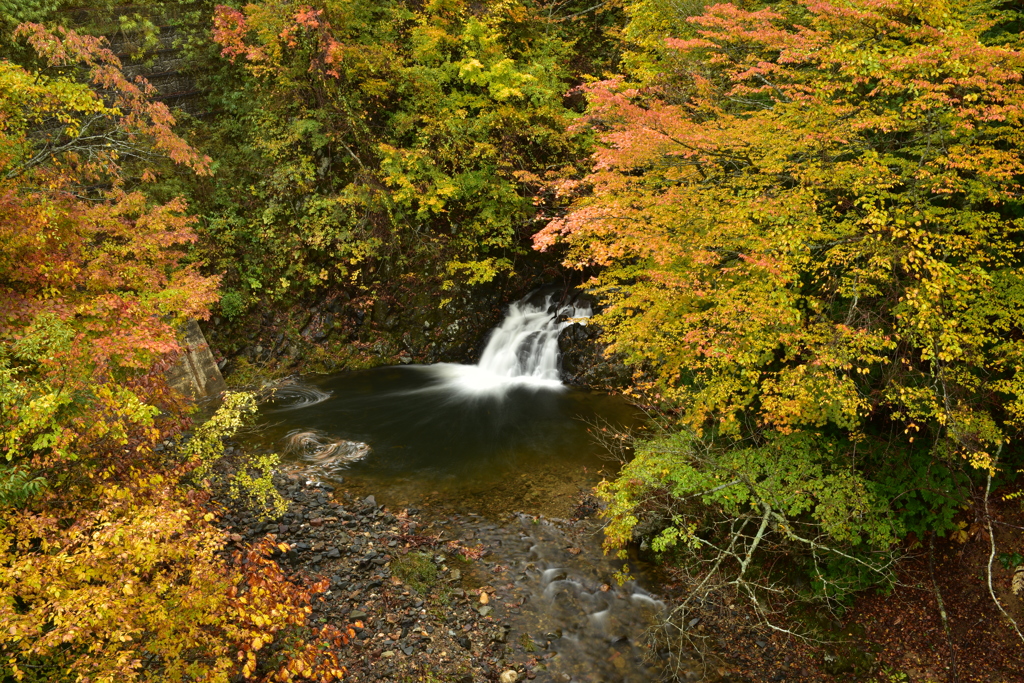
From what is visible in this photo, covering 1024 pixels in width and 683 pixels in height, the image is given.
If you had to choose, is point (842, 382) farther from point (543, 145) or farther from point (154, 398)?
point (543, 145)

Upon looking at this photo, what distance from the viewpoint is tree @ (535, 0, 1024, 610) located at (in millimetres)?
6371

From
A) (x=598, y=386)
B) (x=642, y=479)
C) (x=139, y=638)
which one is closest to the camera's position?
(x=139, y=638)

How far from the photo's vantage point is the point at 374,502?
934cm

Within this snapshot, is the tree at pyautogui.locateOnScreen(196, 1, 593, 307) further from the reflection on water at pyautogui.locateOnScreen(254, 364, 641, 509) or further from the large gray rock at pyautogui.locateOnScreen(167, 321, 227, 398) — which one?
the reflection on water at pyautogui.locateOnScreen(254, 364, 641, 509)

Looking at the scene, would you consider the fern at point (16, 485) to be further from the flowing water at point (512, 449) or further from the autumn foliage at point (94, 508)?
the flowing water at point (512, 449)

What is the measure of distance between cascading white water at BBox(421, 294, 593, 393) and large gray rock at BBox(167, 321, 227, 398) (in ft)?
18.5

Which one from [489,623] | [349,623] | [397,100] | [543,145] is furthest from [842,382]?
[397,100]

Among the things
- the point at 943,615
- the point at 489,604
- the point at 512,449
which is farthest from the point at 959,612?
the point at 512,449

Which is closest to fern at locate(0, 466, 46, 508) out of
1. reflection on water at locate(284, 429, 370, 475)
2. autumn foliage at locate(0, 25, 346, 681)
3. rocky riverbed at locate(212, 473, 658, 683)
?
autumn foliage at locate(0, 25, 346, 681)

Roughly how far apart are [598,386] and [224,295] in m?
10.5

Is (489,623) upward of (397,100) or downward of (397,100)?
downward

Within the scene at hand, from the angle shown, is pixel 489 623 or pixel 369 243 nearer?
pixel 489 623

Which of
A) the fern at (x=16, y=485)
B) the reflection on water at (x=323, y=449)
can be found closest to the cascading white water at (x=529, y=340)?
the reflection on water at (x=323, y=449)

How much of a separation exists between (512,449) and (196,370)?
321 inches
